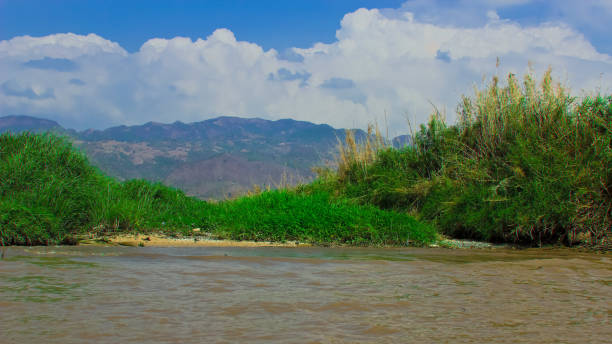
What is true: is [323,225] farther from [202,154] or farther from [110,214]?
[202,154]

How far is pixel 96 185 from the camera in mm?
8461

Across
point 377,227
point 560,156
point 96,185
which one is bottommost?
point 377,227

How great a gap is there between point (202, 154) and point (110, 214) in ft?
363

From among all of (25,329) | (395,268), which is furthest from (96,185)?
(25,329)

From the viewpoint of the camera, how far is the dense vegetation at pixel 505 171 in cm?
734

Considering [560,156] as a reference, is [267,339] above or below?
below

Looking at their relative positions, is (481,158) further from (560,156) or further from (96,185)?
(96,185)

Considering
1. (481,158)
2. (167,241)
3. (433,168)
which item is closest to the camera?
(167,241)

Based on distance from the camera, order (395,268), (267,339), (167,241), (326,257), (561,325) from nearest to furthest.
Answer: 1. (267,339)
2. (561,325)
3. (395,268)
4. (326,257)
5. (167,241)

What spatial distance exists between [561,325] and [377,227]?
4.97m

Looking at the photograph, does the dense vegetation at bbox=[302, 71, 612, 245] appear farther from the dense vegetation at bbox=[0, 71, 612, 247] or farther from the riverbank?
the riverbank

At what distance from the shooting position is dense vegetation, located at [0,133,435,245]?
21.8 ft

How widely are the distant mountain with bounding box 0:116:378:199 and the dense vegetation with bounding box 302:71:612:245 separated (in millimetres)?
2215

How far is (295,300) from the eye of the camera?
327 centimetres
